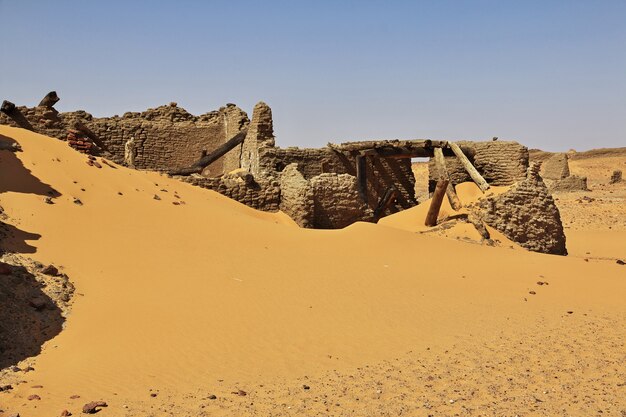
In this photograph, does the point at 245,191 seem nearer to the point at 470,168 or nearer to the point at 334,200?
the point at 334,200

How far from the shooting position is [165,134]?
928 inches

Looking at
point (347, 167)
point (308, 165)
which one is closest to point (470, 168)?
point (347, 167)

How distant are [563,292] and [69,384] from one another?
8.05 meters

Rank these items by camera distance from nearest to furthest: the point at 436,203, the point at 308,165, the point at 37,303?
the point at 37,303
the point at 436,203
the point at 308,165

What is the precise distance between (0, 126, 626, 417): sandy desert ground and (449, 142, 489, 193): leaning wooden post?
10.1ft

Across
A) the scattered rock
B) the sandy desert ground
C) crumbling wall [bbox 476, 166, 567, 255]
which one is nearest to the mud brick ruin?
crumbling wall [bbox 476, 166, 567, 255]

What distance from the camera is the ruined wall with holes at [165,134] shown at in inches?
883

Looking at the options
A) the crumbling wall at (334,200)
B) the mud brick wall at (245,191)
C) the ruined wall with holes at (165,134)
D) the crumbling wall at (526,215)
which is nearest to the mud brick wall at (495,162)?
the crumbling wall at (526,215)

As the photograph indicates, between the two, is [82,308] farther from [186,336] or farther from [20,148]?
[20,148]

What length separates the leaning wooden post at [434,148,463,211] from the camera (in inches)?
680

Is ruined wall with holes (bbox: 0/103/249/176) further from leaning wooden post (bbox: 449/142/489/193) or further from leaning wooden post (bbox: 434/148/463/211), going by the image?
leaning wooden post (bbox: 449/142/489/193)

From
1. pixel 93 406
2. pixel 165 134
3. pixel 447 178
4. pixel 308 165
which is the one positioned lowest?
pixel 93 406

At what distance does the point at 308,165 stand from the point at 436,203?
4.58 metres

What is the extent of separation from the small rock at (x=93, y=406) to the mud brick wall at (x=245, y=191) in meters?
10.7
